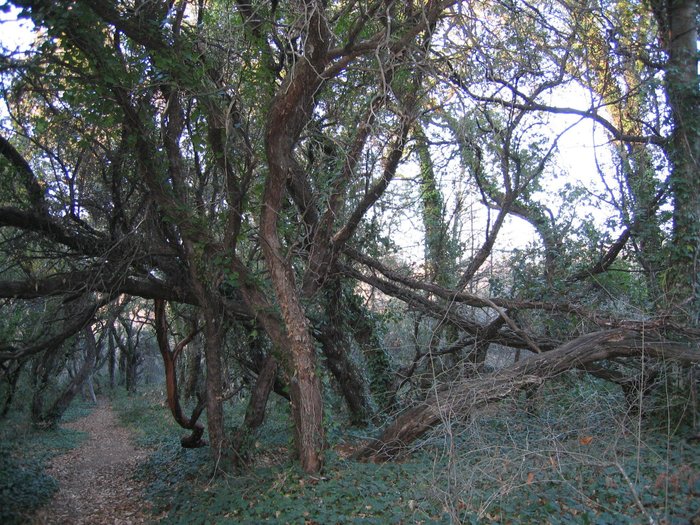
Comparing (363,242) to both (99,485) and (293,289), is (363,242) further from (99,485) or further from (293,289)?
(99,485)

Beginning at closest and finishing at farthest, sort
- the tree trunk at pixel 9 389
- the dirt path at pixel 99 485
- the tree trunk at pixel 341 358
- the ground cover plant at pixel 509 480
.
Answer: the ground cover plant at pixel 509 480, the dirt path at pixel 99 485, the tree trunk at pixel 341 358, the tree trunk at pixel 9 389

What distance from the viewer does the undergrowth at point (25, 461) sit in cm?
789

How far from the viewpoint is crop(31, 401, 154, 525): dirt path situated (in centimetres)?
805

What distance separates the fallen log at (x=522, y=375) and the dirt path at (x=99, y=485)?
362 cm

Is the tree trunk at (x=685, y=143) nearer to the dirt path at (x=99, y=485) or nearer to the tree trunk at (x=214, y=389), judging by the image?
the tree trunk at (x=214, y=389)

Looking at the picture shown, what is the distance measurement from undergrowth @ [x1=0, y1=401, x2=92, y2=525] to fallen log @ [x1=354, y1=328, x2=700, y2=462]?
5010mm

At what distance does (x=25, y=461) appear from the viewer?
10.5m

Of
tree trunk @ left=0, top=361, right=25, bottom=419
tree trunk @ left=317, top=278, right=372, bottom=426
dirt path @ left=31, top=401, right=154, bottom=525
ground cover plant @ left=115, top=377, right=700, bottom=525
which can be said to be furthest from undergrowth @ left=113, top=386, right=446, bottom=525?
tree trunk @ left=0, top=361, right=25, bottom=419

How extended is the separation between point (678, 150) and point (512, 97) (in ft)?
8.47

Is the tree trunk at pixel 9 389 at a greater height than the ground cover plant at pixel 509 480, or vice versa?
the tree trunk at pixel 9 389

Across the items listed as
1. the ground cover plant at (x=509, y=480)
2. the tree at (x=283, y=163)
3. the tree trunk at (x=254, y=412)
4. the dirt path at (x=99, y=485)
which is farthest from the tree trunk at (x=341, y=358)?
the dirt path at (x=99, y=485)

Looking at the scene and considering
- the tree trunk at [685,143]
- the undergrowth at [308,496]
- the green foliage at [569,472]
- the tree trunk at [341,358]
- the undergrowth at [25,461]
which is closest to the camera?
the green foliage at [569,472]

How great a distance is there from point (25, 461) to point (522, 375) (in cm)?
951

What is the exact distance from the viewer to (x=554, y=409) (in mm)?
6434
